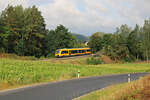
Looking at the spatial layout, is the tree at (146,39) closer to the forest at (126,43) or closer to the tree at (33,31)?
the forest at (126,43)

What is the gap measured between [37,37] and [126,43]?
112ft

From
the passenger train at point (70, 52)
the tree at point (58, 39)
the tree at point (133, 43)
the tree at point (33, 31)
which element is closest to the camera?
the passenger train at point (70, 52)

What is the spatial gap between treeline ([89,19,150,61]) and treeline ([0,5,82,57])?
20.3m

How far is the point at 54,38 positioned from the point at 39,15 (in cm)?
1058

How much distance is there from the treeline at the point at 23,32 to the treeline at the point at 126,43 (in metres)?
20.3

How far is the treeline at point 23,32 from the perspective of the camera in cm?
5767

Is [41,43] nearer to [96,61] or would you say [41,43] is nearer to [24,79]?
[96,61]

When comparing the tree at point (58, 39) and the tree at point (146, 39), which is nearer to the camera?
the tree at point (146, 39)

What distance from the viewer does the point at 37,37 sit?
6450 centimetres

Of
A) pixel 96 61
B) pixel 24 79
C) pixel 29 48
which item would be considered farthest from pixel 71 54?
pixel 24 79

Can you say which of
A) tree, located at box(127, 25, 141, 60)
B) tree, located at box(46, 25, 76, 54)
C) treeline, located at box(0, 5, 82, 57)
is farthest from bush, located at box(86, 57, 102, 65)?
tree, located at box(127, 25, 141, 60)

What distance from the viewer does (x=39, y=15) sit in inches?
2606

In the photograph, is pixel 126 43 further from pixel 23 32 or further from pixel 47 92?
pixel 47 92

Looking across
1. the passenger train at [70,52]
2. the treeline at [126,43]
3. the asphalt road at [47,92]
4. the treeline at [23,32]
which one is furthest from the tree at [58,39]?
the asphalt road at [47,92]
